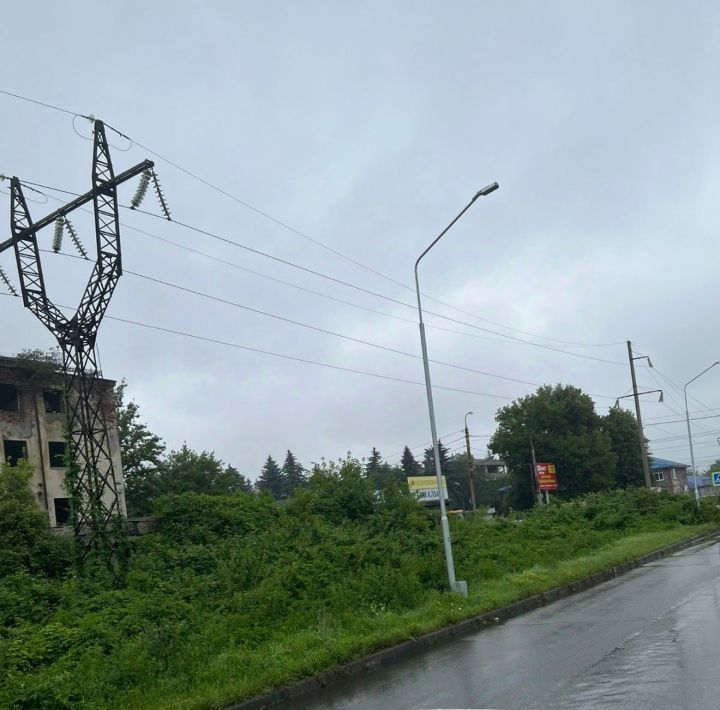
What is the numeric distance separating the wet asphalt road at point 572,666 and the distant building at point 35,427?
112 feet

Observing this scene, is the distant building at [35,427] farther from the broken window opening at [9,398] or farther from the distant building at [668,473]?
the distant building at [668,473]

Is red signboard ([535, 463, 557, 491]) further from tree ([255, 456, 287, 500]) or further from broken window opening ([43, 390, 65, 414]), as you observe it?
tree ([255, 456, 287, 500])

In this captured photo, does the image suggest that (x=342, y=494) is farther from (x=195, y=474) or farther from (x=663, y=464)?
(x=663, y=464)

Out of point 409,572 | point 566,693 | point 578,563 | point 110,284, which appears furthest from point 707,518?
point 566,693

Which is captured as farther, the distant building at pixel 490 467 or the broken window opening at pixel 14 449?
the distant building at pixel 490 467

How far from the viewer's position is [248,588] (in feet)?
59.4

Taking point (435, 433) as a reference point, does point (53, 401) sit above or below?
above

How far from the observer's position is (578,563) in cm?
2342

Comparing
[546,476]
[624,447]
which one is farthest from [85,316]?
[624,447]

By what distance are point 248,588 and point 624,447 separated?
75.9 m

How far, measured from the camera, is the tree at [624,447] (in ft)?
284

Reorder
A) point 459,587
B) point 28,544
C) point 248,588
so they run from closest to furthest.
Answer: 1. point 459,587
2. point 248,588
3. point 28,544

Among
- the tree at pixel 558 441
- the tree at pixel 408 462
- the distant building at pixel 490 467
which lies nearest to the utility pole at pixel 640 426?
the tree at pixel 558 441

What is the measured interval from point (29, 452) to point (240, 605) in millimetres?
32043
